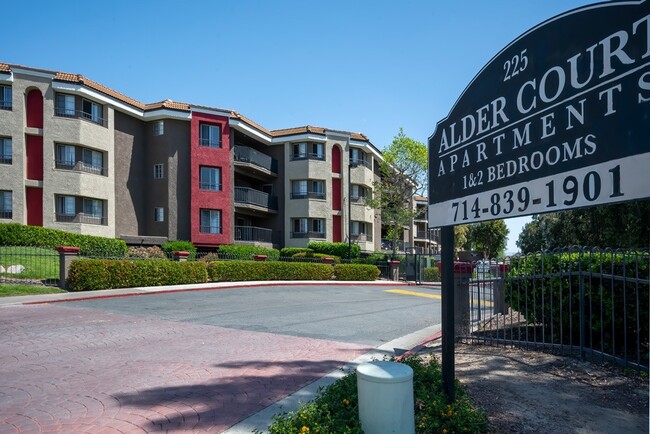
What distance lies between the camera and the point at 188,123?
105 feet

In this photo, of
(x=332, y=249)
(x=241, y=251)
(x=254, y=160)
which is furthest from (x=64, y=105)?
(x=332, y=249)

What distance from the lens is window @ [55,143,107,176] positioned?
2711 cm

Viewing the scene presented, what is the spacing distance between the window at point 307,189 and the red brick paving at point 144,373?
2805 centimetres

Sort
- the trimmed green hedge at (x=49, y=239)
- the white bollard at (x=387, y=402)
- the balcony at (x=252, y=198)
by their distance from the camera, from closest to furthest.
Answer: the white bollard at (x=387, y=402) < the trimmed green hedge at (x=49, y=239) < the balcony at (x=252, y=198)

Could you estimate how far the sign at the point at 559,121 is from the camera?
264 centimetres

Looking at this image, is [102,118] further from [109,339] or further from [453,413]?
[453,413]

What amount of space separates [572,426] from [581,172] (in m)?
2.67

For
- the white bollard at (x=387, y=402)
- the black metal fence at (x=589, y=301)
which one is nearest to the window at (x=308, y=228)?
the black metal fence at (x=589, y=301)

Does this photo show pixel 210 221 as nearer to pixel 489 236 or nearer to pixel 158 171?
pixel 158 171

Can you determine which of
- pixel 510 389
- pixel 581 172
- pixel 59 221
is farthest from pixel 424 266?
pixel 581 172

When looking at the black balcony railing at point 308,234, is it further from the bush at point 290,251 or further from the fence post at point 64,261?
the fence post at point 64,261

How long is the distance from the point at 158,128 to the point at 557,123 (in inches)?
1278

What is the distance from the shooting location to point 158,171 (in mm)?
31844

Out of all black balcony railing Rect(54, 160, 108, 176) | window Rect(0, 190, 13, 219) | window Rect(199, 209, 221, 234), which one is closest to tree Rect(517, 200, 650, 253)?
window Rect(199, 209, 221, 234)
